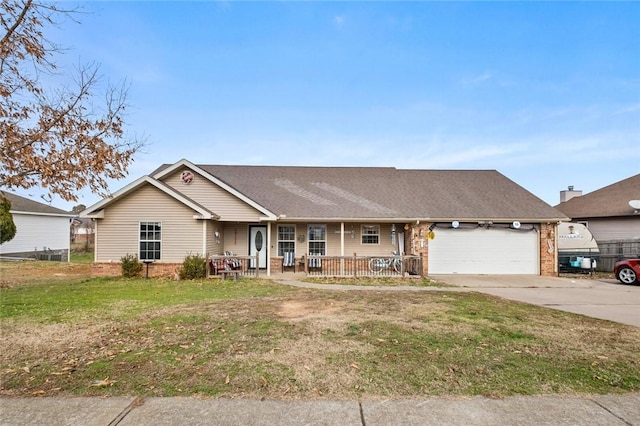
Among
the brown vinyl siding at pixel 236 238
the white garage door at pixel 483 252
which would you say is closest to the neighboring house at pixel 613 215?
the white garage door at pixel 483 252

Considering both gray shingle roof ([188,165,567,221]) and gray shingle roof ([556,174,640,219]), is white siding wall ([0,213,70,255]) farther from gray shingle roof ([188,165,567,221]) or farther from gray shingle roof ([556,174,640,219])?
gray shingle roof ([556,174,640,219])

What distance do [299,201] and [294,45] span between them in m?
6.73

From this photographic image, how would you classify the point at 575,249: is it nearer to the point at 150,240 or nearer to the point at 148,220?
the point at 150,240

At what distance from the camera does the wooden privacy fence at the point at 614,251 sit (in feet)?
55.8

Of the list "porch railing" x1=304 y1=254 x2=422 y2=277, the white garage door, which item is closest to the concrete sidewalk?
"porch railing" x1=304 y1=254 x2=422 y2=277

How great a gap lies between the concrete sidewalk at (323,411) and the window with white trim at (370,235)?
13191 mm

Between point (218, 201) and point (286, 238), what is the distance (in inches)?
139

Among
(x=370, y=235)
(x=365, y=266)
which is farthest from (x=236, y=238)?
(x=370, y=235)

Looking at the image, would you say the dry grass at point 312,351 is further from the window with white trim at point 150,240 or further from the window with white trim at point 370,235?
the window with white trim at point 370,235

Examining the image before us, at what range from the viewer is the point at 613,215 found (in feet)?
60.1

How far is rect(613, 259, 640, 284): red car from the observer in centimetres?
Result: 1325

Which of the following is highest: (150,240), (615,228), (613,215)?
(613,215)

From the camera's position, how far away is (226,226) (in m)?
16.5

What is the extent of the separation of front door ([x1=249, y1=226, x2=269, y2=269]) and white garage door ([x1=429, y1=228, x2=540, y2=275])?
24.8ft
